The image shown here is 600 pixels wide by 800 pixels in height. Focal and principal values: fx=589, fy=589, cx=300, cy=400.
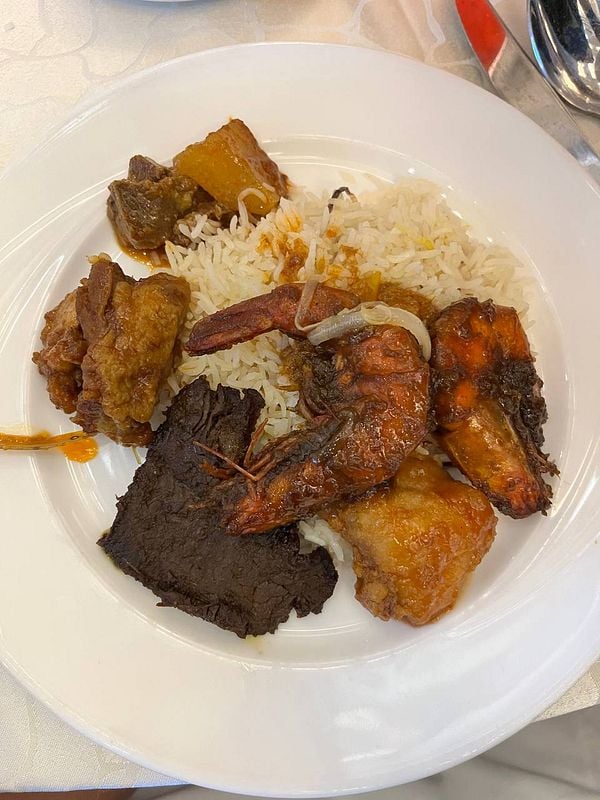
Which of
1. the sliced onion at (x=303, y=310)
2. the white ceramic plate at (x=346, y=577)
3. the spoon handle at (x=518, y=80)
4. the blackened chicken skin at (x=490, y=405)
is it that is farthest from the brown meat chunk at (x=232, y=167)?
the spoon handle at (x=518, y=80)

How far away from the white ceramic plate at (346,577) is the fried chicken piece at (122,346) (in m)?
0.40

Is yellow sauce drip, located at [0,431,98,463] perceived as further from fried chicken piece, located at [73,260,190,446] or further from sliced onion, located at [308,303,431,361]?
sliced onion, located at [308,303,431,361]

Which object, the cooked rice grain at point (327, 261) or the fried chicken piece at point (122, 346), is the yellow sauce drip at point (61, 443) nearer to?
the fried chicken piece at point (122, 346)

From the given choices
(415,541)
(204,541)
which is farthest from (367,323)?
(204,541)

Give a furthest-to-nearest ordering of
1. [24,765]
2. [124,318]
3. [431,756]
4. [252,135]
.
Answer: [252,135]
[24,765]
[124,318]
[431,756]

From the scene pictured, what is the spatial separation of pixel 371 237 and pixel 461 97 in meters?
0.82

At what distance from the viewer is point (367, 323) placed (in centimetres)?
241

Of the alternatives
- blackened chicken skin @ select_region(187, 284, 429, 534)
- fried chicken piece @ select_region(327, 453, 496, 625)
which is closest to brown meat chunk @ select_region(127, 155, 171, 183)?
blackened chicken skin @ select_region(187, 284, 429, 534)

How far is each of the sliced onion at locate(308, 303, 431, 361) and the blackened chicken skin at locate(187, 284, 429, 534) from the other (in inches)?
1.5

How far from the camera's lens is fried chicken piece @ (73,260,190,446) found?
2541 mm

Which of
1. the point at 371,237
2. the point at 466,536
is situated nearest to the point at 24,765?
the point at 466,536

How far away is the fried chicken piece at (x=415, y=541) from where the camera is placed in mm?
2400

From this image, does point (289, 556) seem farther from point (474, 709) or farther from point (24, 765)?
point (24, 765)

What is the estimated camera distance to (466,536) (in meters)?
2.43
